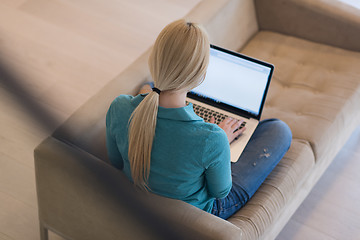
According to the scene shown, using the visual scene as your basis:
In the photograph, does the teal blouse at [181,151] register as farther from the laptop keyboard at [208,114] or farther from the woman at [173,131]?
the laptop keyboard at [208,114]

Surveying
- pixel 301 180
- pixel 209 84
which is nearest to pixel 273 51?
pixel 209 84

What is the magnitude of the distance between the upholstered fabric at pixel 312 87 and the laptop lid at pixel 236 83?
229 millimetres

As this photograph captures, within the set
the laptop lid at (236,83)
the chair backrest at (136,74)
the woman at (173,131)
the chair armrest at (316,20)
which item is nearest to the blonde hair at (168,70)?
the woman at (173,131)

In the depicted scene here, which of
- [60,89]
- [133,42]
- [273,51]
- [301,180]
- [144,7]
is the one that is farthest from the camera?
[144,7]

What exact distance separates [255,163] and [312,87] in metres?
0.62

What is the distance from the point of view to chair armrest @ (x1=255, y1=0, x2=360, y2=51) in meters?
1.90

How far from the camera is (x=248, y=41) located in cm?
206

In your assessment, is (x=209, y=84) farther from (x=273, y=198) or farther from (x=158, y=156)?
(x=158, y=156)

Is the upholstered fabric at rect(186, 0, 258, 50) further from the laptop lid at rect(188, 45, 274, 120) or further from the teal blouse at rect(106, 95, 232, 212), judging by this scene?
the teal blouse at rect(106, 95, 232, 212)

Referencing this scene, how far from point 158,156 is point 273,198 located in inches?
20.9

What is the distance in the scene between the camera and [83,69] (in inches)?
87.5

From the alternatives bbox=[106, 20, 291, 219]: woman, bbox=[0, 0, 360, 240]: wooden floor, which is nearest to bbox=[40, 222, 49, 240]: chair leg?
bbox=[0, 0, 360, 240]: wooden floor

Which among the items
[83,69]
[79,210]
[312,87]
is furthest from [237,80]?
[83,69]

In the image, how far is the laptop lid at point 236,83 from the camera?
1.41 metres
